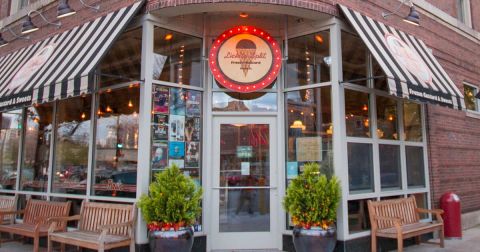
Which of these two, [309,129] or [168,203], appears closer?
[168,203]

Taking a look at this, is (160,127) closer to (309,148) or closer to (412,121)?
(309,148)

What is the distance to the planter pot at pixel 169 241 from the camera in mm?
6512

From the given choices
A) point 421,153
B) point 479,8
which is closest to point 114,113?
point 421,153

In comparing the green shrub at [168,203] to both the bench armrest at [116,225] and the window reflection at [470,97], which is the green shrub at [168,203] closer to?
the bench armrest at [116,225]

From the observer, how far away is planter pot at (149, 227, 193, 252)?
6512 millimetres

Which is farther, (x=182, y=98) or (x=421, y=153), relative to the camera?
(x=421, y=153)

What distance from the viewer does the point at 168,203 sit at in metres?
6.58

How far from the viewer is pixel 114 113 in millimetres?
7949

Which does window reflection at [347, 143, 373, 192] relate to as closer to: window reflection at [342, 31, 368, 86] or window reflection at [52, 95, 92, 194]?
window reflection at [342, 31, 368, 86]

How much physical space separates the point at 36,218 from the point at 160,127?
128 inches

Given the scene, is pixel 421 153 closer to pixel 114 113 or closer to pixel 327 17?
pixel 327 17

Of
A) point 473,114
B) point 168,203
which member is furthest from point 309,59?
point 473,114

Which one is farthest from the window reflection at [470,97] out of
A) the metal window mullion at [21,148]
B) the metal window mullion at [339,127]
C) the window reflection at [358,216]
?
the metal window mullion at [21,148]

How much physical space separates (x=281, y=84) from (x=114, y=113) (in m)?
3.13
